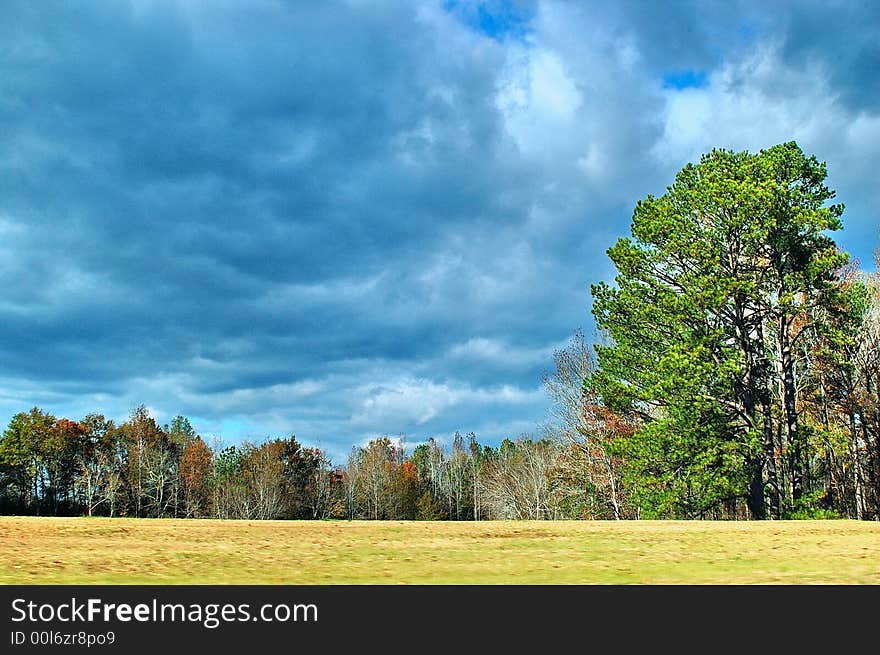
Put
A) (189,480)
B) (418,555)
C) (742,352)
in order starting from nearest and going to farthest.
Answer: (418,555) < (742,352) < (189,480)

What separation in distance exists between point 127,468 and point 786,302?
58.7 metres

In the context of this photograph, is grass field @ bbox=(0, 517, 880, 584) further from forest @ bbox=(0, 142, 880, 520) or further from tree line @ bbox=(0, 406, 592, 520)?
tree line @ bbox=(0, 406, 592, 520)

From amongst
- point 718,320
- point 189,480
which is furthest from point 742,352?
point 189,480

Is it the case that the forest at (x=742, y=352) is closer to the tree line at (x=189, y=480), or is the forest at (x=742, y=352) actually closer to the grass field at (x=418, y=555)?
the grass field at (x=418, y=555)

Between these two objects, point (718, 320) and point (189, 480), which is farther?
point (189, 480)

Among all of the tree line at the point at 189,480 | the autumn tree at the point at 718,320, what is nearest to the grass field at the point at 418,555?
the autumn tree at the point at 718,320

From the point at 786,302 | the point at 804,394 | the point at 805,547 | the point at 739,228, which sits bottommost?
the point at 805,547

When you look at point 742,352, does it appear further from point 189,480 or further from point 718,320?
point 189,480

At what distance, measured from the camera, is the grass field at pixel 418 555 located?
25.3 ft

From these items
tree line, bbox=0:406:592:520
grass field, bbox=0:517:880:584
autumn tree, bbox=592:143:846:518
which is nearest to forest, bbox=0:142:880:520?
autumn tree, bbox=592:143:846:518

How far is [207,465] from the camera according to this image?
242 feet

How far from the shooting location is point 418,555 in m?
10.1
